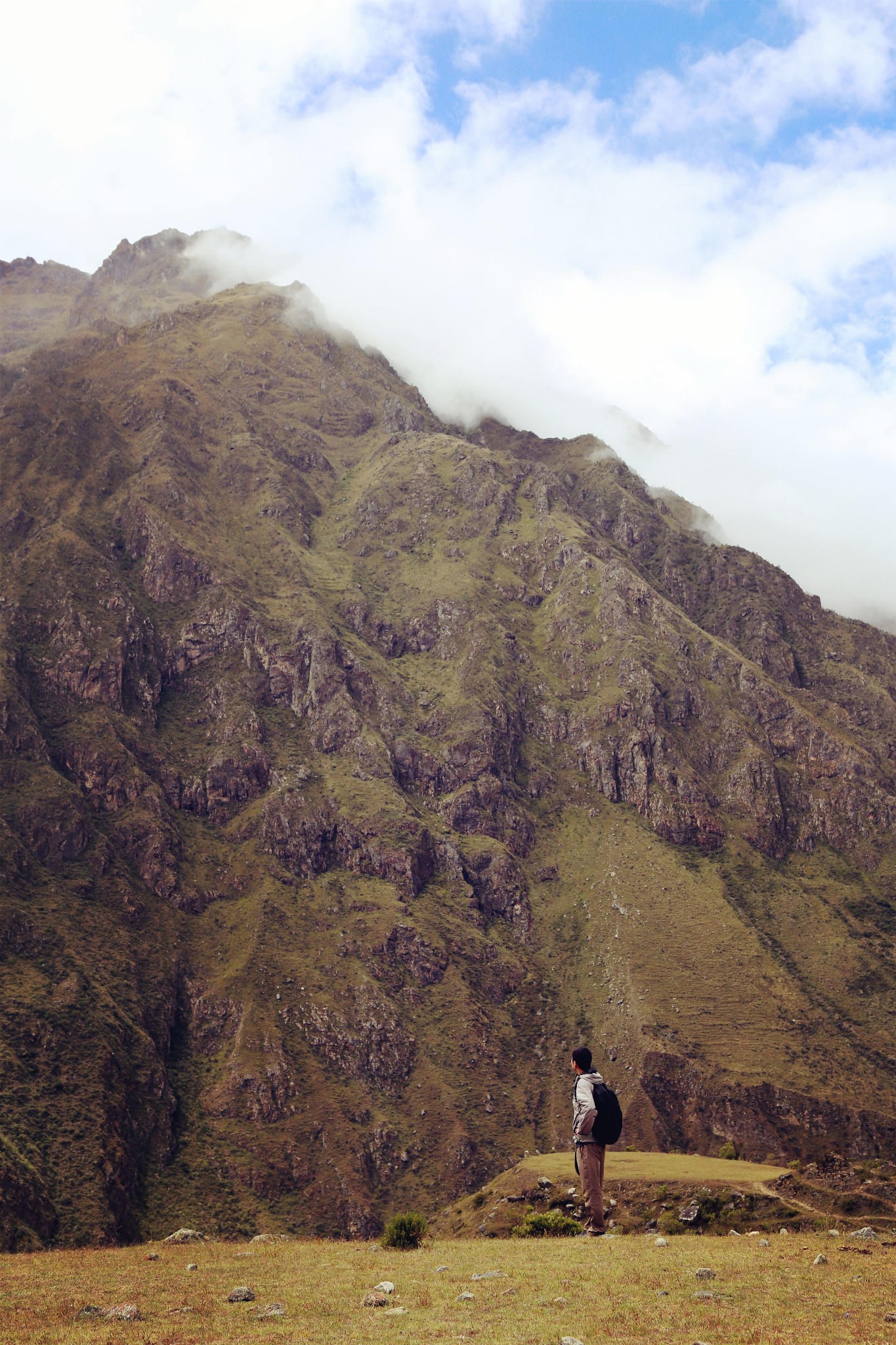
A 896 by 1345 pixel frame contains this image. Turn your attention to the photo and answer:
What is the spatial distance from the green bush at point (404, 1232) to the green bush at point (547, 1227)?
8543 millimetres

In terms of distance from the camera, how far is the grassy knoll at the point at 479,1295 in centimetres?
1962

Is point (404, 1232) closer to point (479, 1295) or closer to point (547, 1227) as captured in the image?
point (547, 1227)

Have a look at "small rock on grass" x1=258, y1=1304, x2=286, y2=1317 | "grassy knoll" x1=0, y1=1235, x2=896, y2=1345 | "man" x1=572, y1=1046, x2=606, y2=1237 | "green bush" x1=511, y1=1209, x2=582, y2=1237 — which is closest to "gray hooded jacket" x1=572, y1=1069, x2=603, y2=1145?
"man" x1=572, y1=1046, x2=606, y2=1237

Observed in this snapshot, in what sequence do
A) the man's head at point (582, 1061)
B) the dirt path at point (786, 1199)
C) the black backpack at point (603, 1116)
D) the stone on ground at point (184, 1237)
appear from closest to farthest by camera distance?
the black backpack at point (603, 1116) < the man's head at point (582, 1061) < the stone on ground at point (184, 1237) < the dirt path at point (786, 1199)

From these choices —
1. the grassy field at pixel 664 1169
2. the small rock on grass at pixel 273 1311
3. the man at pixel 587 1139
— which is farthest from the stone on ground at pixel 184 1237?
the grassy field at pixel 664 1169

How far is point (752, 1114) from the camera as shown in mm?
168500

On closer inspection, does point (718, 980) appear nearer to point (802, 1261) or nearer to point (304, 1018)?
point (304, 1018)

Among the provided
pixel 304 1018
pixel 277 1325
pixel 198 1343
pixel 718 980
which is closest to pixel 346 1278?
pixel 277 1325

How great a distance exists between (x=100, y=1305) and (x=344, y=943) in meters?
171

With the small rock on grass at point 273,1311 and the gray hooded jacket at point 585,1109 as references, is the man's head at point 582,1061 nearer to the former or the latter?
the gray hooded jacket at point 585,1109

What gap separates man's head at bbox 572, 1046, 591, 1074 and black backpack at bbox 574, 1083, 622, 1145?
1.96 feet

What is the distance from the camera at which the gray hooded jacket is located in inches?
906

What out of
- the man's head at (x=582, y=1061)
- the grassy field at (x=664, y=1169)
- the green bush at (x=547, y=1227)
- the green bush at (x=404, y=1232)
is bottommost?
the grassy field at (x=664, y=1169)

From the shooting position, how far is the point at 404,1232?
3725cm
